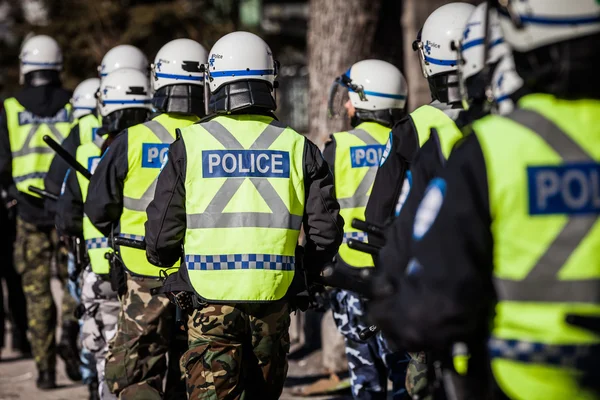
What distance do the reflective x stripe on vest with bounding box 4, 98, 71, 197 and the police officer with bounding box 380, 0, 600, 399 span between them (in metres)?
5.73

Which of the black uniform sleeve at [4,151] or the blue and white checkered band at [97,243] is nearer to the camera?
the blue and white checkered band at [97,243]

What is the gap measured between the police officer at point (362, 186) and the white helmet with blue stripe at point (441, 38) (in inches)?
42.0

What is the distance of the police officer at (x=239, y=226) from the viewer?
449cm

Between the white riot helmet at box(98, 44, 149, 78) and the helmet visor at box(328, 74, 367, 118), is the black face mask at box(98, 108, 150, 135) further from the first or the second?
the helmet visor at box(328, 74, 367, 118)

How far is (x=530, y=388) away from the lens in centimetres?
261

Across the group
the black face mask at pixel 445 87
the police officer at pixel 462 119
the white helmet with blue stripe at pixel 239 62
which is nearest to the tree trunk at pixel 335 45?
the black face mask at pixel 445 87

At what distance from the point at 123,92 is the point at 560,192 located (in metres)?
4.06

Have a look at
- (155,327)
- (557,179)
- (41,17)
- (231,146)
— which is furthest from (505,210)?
(41,17)

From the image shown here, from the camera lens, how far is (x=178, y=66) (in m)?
5.71

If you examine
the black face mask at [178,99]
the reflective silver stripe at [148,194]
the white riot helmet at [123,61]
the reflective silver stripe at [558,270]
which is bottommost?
the reflective silver stripe at [558,270]

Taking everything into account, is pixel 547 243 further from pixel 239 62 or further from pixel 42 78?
pixel 42 78

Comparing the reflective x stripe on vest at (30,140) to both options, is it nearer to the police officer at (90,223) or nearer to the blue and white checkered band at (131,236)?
the police officer at (90,223)

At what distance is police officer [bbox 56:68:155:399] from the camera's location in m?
6.06

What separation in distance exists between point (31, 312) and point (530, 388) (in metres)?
6.00
